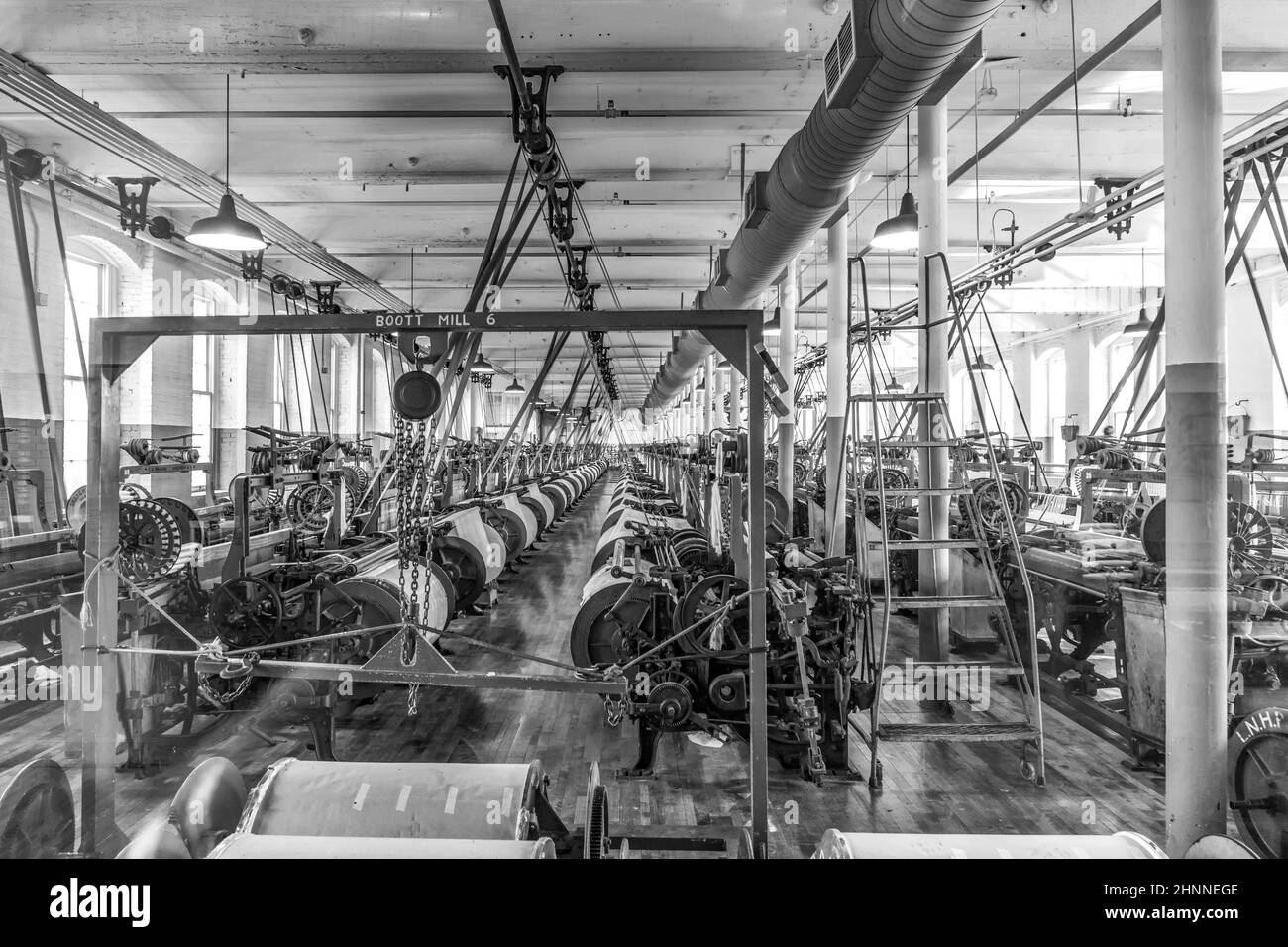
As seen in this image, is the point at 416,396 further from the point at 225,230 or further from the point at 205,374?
the point at 205,374

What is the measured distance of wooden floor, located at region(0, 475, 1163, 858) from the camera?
3.31 m

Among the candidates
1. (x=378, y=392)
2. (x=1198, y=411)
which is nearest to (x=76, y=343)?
(x=378, y=392)

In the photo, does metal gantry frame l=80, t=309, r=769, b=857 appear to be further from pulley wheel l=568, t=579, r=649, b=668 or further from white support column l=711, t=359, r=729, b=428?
white support column l=711, t=359, r=729, b=428

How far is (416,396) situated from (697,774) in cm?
260

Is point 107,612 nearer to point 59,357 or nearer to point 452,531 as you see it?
point 452,531

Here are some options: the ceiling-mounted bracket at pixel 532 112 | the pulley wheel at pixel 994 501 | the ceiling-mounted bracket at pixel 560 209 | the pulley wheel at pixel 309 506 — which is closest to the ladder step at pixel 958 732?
the pulley wheel at pixel 994 501

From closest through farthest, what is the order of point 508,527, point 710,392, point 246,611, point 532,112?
point 246,611
point 532,112
point 508,527
point 710,392

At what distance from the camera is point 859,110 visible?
296 cm

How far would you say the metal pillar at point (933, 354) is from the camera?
5168mm

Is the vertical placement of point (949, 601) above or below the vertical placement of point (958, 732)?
above

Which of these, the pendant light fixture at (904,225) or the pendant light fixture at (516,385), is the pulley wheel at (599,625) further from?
the pendant light fixture at (516,385)

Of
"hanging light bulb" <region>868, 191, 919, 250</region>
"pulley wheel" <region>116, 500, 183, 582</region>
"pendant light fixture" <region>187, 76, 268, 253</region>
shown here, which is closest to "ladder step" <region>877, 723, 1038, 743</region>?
"hanging light bulb" <region>868, 191, 919, 250</region>
